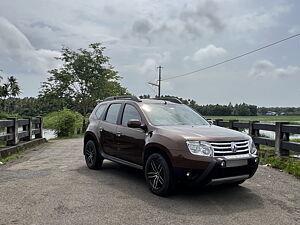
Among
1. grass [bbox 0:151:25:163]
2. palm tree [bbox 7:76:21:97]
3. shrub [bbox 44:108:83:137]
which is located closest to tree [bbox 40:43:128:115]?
shrub [bbox 44:108:83:137]

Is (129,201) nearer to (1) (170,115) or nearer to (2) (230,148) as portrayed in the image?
(2) (230,148)

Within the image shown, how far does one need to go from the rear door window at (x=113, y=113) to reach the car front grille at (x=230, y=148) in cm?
269

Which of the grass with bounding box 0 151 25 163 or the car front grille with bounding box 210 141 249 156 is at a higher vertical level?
the car front grille with bounding box 210 141 249 156

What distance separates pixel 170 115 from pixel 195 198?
5.90 feet

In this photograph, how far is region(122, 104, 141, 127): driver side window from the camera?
6.12 metres

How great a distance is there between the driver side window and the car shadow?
1.24 metres

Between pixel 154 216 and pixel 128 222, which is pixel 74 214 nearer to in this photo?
pixel 128 222

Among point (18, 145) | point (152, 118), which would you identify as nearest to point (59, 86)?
point (18, 145)

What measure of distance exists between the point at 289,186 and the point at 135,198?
310 centimetres

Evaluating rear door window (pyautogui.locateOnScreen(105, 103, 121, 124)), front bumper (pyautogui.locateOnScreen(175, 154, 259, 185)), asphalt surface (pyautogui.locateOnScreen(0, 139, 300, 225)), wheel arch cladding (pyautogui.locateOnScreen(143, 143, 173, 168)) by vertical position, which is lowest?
asphalt surface (pyautogui.locateOnScreen(0, 139, 300, 225))

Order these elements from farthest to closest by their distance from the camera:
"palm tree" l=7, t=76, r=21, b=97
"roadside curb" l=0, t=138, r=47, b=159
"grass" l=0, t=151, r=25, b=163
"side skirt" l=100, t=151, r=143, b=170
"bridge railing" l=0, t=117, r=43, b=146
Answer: "palm tree" l=7, t=76, r=21, b=97 < "bridge railing" l=0, t=117, r=43, b=146 < "roadside curb" l=0, t=138, r=47, b=159 < "grass" l=0, t=151, r=25, b=163 < "side skirt" l=100, t=151, r=143, b=170

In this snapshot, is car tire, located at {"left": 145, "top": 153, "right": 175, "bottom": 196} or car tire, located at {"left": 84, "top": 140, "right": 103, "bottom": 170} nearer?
car tire, located at {"left": 145, "top": 153, "right": 175, "bottom": 196}

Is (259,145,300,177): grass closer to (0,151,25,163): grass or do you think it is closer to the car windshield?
the car windshield

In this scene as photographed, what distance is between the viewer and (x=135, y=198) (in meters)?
4.88
